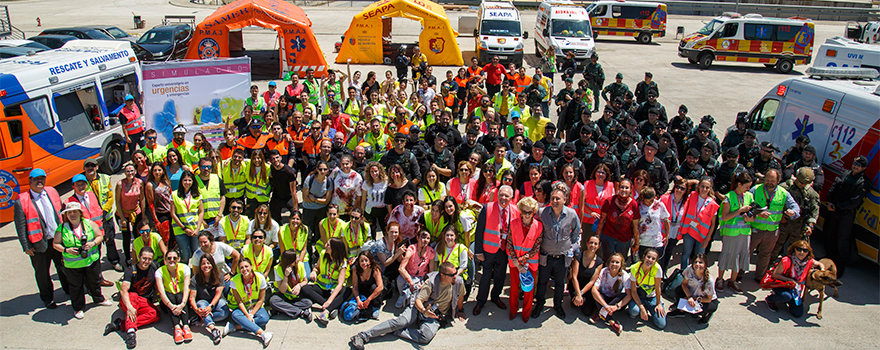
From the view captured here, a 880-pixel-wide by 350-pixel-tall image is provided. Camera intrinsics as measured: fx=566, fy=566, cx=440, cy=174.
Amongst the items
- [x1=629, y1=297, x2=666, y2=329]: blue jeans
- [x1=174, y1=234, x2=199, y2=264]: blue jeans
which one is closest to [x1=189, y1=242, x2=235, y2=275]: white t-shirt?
[x1=174, y1=234, x2=199, y2=264]: blue jeans

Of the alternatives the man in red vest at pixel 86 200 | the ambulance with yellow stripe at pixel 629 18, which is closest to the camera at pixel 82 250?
the man in red vest at pixel 86 200

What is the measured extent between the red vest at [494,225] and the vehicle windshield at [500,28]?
1544cm

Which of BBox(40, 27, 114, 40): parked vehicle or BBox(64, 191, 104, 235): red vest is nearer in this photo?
BBox(64, 191, 104, 235): red vest

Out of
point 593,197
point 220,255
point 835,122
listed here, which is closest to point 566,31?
point 835,122

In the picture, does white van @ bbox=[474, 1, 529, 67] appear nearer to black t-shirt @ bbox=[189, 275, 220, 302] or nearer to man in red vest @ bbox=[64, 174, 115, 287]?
man in red vest @ bbox=[64, 174, 115, 287]

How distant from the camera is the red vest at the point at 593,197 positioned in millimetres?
7035

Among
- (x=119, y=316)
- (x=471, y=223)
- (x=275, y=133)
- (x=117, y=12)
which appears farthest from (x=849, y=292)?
(x=117, y=12)

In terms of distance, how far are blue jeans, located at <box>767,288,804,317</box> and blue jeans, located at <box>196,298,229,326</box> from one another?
6166 mm

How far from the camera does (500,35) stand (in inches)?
805

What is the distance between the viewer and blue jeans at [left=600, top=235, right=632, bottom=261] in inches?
264

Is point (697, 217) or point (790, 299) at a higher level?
point (697, 217)

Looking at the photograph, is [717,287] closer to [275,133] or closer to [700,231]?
[700,231]

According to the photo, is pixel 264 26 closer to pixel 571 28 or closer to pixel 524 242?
pixel 571 28

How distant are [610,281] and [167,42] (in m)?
18.3
